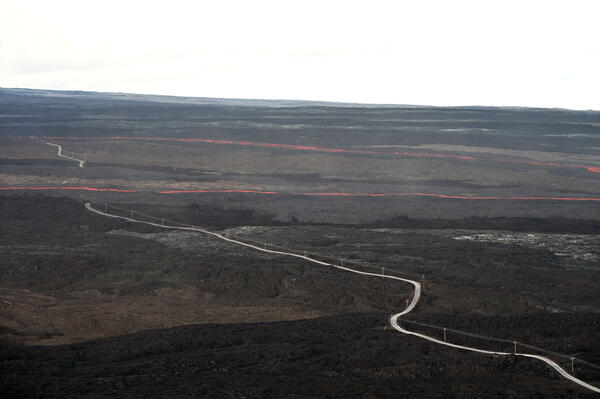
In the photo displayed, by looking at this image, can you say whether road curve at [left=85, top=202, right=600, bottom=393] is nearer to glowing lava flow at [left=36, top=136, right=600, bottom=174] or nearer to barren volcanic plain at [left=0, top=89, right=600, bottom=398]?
barren volcanic plain at [left=0, top=89, right=600, bottom=398]

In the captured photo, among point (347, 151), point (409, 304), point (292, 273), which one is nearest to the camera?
point (409, 304)

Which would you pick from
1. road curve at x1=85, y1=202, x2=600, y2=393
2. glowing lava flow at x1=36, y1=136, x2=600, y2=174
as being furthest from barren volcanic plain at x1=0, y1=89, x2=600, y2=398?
glowing lava flow at x1=36, y1=136, x2=600, y2=174

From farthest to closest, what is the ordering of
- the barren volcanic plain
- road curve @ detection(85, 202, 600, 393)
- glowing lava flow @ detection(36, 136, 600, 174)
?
glowing lava flow @ detection(36, 136, 600, 174) < road curve @ detection(85, 202, 600, 393) < the barren volcanic plain

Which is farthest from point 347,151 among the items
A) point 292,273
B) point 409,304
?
point 409,304

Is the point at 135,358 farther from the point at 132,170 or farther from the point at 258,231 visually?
the point at 132,170

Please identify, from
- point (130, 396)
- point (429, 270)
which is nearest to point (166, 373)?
point (130, 396)

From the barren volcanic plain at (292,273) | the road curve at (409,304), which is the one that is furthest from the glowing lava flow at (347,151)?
the road curve at (409,304)

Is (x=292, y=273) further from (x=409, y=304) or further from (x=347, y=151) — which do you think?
(x=347, y=151)

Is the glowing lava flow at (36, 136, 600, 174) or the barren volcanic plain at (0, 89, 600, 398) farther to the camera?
the glowing lava flow at (36, 136, 600, 174)
